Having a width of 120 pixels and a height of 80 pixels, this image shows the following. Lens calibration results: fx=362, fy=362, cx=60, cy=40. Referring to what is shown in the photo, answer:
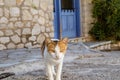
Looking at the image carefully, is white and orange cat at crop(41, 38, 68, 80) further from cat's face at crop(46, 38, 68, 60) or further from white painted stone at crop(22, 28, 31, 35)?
Result: white painted stone at crop(22, 28, 31, 35)

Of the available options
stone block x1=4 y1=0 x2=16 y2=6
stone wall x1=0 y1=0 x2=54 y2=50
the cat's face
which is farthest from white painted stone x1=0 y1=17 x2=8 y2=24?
the cat's face

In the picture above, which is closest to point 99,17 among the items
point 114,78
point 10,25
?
point 10,25

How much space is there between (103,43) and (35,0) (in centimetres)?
283

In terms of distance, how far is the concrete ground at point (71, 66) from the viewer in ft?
17.5

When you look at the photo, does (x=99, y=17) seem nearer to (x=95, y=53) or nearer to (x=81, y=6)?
(x=81, y=6)

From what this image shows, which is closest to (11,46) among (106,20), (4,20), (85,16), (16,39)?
(16,39)

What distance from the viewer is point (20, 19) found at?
344 inches

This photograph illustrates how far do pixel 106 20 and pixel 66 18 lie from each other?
1.30 m

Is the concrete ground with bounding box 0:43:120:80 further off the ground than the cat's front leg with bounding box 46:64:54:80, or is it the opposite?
the cat's front leg with bounding box 46:64:54:80

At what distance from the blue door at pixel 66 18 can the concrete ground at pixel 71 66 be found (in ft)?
8.74

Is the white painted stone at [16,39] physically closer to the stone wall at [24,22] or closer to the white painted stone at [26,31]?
the stone wall at [24,22]

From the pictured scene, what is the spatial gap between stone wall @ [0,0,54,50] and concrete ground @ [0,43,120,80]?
766 millimetres

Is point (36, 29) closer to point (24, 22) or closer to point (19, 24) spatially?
point (24, 22)

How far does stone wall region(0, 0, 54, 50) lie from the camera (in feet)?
27.8
